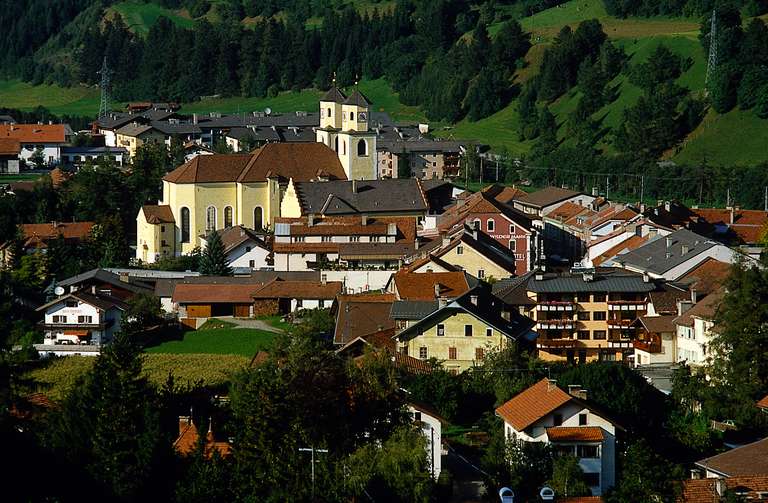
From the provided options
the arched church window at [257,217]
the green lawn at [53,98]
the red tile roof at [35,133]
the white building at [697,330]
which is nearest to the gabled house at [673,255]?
the white building at [697,330]

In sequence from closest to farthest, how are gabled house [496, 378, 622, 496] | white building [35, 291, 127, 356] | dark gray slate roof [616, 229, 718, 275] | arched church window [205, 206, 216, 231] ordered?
gabled house [496, 378, 622, 496] < white building [35, 291, 127, 356] < dark gray slate roof [616, 229, 718, 275] < arched church window [205, 206, 216, 231]

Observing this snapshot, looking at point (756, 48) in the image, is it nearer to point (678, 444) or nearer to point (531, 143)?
point (531, 143)

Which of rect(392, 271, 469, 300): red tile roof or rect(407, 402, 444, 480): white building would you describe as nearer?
rect(407, 402, 444, 480): white building

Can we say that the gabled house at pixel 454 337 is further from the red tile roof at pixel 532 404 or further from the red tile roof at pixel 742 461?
the red tile roof at pixel 742 461

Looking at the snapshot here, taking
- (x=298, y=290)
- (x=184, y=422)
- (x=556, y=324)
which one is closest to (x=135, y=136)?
(x=298, y=290)

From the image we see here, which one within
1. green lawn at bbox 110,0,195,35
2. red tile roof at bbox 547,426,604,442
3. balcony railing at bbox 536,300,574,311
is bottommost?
red tile roof at bbox 547,426,604,442

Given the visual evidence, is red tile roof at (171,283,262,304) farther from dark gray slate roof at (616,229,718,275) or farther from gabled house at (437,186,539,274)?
dark gray slate roof at (616,229,718,275)

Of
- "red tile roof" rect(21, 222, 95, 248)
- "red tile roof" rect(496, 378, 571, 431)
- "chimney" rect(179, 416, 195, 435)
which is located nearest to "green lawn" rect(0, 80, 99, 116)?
"red tile roof" rect(21, 222, 95, 248)
